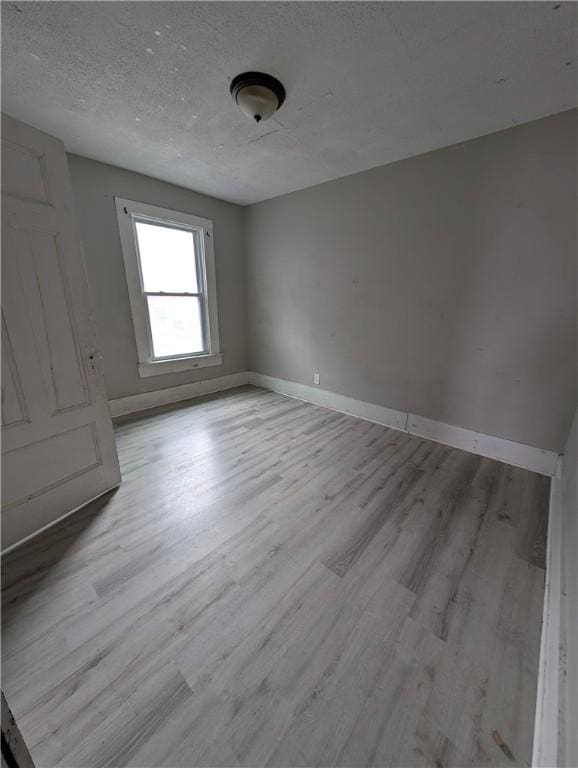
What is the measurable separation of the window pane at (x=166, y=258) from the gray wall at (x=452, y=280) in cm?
115

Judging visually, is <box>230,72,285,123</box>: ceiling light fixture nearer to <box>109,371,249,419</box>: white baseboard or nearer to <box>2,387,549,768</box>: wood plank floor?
<box>2,387,549,768</box>: wood plank floor

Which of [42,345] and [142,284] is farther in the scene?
[142,284]

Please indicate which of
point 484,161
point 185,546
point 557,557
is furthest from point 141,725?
point 484,161

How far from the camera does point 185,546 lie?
1.63 metres

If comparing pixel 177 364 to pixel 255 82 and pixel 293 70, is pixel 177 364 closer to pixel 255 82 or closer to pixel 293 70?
pixel 255 82

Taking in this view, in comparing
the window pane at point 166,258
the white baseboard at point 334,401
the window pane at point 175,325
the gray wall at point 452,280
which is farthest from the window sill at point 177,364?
the gray wall at point 452,280

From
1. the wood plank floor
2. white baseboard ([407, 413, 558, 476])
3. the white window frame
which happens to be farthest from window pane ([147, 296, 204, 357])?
white baseboard ([407, 413, 558, 476])

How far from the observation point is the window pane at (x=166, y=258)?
3238 mm

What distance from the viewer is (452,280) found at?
2510mm

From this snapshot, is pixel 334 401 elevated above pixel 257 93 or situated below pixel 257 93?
below

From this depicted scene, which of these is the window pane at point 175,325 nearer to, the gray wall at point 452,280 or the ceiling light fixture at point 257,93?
the gray wall at point 452,280

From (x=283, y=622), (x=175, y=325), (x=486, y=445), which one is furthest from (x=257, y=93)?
(x=486, y=445)

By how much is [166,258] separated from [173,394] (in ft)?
5.52

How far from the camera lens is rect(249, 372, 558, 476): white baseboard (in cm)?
232
